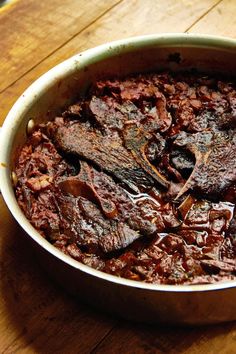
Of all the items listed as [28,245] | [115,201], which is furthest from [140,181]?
[28,245]

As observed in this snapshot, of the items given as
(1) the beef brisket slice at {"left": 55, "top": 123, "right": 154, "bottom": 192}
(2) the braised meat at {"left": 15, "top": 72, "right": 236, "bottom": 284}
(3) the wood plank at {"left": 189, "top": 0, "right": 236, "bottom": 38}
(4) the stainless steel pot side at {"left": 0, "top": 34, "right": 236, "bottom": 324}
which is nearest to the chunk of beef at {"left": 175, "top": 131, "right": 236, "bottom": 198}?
(2) the braised meat at {"left": 15, "top": 72, "right": 236, "bottom": 284}

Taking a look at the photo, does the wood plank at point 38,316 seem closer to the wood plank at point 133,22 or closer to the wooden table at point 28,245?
the wooden table at point 28,245

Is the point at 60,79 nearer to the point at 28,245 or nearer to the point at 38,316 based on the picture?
the point at 28,245

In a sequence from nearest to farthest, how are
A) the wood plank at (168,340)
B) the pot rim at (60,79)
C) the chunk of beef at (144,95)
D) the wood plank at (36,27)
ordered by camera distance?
the pot rim at (60,79)
the wood plank at (168,340)
the chunk of beef at (144,95)
the wood plank at (36,27)

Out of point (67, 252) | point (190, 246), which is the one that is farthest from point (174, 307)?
point (67, 252)

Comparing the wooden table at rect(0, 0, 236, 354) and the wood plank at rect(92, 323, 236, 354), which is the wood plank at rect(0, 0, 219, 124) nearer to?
the wooden table at rect(0, 0, 236, 354)

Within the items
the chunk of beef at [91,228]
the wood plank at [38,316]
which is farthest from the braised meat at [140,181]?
the wood plank at [38,316]
